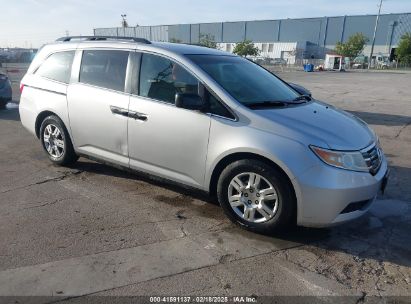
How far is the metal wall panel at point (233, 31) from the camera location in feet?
333

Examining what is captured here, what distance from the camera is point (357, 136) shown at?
12.5 feet

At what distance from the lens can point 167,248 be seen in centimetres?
352

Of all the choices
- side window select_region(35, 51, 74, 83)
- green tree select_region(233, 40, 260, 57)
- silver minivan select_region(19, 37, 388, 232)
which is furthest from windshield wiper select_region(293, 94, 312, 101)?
green tree select_region(233, 40, 260, 57)

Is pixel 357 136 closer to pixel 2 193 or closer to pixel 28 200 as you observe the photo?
pixel 28 200

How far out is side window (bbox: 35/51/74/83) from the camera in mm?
5320

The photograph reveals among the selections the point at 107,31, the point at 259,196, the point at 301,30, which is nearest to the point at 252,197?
the point at 259,196

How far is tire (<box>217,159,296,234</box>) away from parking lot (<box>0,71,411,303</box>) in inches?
5.7

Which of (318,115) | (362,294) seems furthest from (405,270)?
(318,115)

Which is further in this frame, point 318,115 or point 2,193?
point 2,193

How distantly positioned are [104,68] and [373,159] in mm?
3257

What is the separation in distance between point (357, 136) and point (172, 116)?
186 cm

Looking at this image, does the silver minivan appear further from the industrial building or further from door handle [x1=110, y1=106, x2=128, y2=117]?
the industrial building

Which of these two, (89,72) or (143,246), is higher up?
(89,72)

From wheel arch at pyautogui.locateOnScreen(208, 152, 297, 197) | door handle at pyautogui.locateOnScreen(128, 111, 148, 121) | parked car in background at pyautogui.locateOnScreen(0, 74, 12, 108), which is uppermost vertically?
door handle at pyautogui.locateOnScreen(128, 111, 148, 121)
